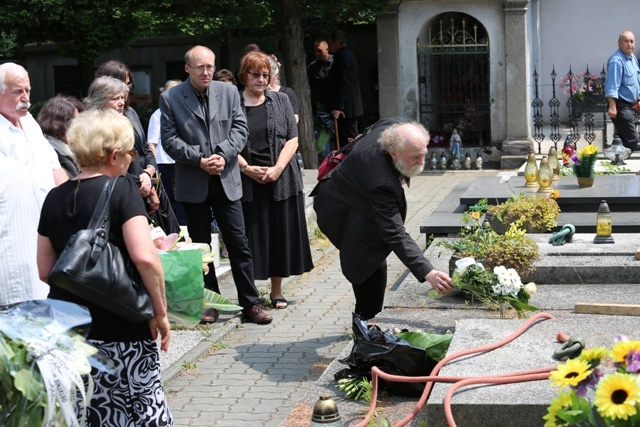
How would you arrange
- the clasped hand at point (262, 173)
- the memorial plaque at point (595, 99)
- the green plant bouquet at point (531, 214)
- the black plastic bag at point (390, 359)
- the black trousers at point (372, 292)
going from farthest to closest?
the memorial plaque at point (595, 99) < the green plant bouquet at point (531, 214) < the clasped hand at point (262, 173) < the black trousers at point (372, 292) < the black plastic bag at point (390, 359)

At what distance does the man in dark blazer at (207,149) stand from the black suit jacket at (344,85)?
7.01 metres

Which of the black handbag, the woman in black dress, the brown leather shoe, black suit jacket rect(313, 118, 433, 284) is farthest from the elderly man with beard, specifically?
the black handbag

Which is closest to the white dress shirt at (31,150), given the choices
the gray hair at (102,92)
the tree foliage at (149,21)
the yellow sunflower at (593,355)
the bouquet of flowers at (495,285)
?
the gray hair at (102,92)

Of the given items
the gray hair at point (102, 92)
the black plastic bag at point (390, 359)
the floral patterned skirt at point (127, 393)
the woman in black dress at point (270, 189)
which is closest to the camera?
the floral patterned skirt at point (127, 393)

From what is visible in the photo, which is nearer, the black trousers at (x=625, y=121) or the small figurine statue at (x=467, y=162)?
the black trousers at (x=625, y=121)

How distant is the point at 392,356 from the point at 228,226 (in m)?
2.85

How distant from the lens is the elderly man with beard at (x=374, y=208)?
6.00 meters

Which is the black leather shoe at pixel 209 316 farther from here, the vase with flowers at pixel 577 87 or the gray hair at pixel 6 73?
the vase with flowers at pixel 577 87

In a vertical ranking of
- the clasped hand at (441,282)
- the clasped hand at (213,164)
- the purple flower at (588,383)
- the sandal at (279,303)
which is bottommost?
the sandal at (279,303)

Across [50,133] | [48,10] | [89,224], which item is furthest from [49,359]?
[48,10]

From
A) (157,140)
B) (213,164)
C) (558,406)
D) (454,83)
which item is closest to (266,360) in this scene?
(213,164)

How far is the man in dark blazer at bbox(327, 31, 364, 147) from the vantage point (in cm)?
1481

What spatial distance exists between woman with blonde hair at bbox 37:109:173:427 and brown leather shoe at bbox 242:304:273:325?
133 inches

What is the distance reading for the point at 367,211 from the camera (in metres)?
6.36
